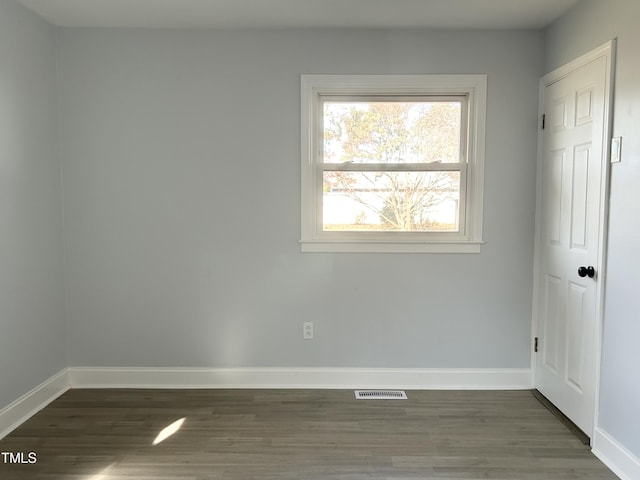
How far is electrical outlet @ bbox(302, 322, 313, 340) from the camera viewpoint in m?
3.00

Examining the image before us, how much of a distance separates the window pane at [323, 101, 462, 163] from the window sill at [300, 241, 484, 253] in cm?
59

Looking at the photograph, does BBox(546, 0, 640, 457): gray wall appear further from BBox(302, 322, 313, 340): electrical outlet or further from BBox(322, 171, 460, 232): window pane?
BBox(302, 322, 313, 340): electrical outlet

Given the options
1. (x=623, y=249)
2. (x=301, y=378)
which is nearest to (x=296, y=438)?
(x=301, y=378)

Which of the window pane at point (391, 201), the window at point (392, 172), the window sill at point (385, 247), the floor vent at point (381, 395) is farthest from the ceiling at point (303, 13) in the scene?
the floor vent at point (381, 395)

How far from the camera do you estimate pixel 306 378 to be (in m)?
3.00

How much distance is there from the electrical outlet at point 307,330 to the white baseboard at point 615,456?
1758mm

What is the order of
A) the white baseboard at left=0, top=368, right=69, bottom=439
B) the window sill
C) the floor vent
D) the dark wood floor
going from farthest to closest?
the window sill, the floor vent, the white baseboard at left=0, top=368, right=69, bottom=439, the dark wood floor

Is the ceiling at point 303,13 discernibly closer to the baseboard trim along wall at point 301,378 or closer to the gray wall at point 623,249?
the gray wall at point 623,249

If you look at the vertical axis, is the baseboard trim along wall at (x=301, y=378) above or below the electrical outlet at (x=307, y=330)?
below

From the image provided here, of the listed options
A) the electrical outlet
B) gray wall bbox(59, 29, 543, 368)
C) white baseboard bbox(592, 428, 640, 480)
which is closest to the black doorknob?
gray wall bbox(59, 29, 543, 368)

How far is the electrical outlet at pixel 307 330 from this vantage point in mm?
2998

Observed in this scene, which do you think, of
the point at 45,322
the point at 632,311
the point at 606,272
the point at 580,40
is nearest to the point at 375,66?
the point at 580,40

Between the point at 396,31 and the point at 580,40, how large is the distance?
1.10 metres

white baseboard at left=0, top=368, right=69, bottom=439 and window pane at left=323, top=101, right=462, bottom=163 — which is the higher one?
window pane at left=323, top=101, right=462, bottom=163
